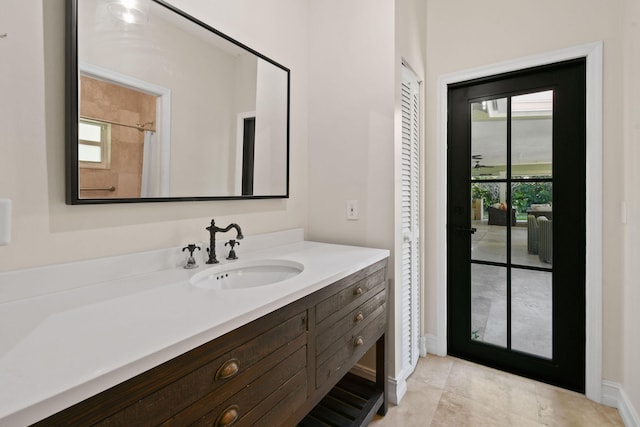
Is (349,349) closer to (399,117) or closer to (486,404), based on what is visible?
(486,404)

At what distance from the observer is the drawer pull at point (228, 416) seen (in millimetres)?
774

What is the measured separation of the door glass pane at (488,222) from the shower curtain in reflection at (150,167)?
6.64 feet

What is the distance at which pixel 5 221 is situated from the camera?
0.75 meters

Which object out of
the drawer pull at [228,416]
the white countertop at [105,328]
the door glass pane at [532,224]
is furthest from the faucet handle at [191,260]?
the door glass pane at [532,224]

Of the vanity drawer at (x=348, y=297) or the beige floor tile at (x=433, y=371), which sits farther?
the beige floor tile at (x=433, y=371)

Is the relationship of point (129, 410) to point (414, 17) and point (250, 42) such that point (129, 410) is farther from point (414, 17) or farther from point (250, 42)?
point (414, 17)

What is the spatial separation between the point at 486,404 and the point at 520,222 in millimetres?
1149

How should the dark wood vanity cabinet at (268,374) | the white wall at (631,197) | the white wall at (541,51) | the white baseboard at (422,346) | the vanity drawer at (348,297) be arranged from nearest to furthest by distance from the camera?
the dark wood vanity cabinet at (268,374), the vanity drawer at (348,297), the white wall at (631,197), the white wall at (541,51), the white baseboard at (422,346)

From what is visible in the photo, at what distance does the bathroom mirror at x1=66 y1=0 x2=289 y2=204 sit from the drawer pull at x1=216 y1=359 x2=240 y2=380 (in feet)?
2.35

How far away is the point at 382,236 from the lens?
1.83 m

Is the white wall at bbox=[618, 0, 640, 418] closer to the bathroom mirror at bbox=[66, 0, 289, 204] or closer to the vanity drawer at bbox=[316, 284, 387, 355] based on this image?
the vanity drawer at bbox=[316, 284, 387, 355]

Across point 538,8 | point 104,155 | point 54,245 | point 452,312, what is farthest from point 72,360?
point 538,8

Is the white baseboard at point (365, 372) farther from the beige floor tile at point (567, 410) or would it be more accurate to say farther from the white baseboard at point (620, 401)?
the white baseboard at point (620, 401)

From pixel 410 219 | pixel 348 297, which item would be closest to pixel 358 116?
pixel 410 219
